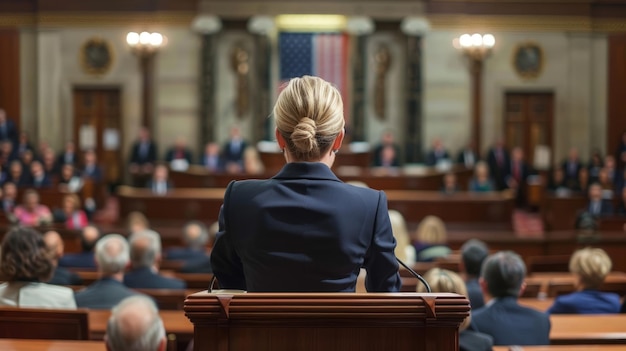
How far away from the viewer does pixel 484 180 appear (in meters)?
15.4

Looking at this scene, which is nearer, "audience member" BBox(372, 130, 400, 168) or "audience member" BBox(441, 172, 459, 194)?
"audience member" BBox(441, 172, 459, 194)

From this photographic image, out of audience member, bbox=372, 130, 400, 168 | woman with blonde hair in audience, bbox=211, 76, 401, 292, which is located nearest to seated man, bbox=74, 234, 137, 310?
woman with blonde hair in audience, bbox=211, 76, 401, 292

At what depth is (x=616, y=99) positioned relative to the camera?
20219 mm

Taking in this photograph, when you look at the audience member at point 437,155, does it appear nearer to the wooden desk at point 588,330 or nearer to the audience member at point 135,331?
the wooden desk at point 588,330

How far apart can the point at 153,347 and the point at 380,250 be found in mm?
1292

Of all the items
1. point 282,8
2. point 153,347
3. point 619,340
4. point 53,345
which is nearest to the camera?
point 153,347

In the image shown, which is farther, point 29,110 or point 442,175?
point 29,110

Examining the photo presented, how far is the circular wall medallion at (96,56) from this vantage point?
19.9m

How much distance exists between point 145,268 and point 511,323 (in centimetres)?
281

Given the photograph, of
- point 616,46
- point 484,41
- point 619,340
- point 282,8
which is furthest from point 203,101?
point 619,340

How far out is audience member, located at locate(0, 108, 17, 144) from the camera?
61.7 ft

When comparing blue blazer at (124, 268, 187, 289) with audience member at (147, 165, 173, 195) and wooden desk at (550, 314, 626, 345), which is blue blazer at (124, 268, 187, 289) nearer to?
wooden desk at (550, 314, 626, 345)

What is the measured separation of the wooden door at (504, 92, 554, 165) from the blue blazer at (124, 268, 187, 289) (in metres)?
14.3

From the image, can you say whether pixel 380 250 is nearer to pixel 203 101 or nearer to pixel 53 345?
pixel 53 345
